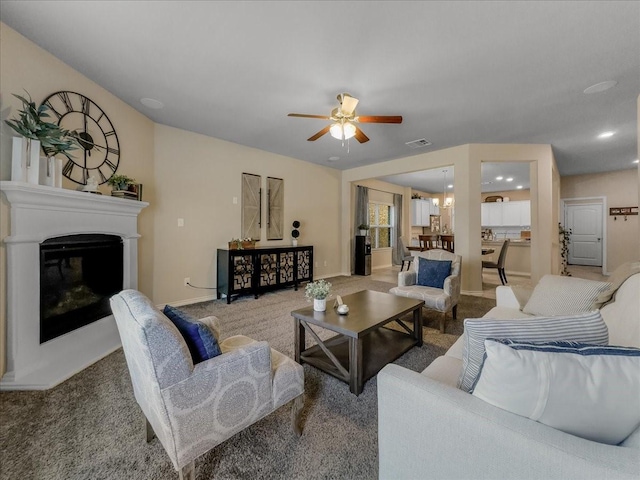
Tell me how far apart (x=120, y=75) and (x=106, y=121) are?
573 millimetres

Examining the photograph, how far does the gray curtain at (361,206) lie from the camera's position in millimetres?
6985

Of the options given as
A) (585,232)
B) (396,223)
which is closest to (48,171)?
(396,223)

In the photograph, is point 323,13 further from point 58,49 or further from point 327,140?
point 327,140

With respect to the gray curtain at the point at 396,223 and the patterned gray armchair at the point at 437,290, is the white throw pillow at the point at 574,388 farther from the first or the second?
the gray curtain at the point at 396,223

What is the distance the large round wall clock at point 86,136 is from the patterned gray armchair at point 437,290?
359 centimetres

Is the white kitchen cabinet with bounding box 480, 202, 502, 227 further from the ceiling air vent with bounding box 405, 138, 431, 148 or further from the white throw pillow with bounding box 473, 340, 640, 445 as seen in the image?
the white throw pillow with bounding box 473, 340, 640, 445

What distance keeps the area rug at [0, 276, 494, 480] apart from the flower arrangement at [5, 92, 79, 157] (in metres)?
1.83

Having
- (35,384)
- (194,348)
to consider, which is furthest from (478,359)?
(35,384)

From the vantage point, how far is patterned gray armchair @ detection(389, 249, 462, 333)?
113 inches

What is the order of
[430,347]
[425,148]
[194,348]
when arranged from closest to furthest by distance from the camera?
[194,348]
[430,347]
[425,148]

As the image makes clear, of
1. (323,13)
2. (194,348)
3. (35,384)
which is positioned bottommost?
(35,384)

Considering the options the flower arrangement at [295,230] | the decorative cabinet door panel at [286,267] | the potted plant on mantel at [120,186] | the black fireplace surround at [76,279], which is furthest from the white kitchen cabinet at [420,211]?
the black fireplace surround at [76,279]

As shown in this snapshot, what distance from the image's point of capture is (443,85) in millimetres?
2826

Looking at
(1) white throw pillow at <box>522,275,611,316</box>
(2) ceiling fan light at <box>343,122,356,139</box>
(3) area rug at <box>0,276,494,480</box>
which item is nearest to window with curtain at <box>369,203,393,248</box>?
(2) ceiling fan light at <box>343,122,356,139</box>
